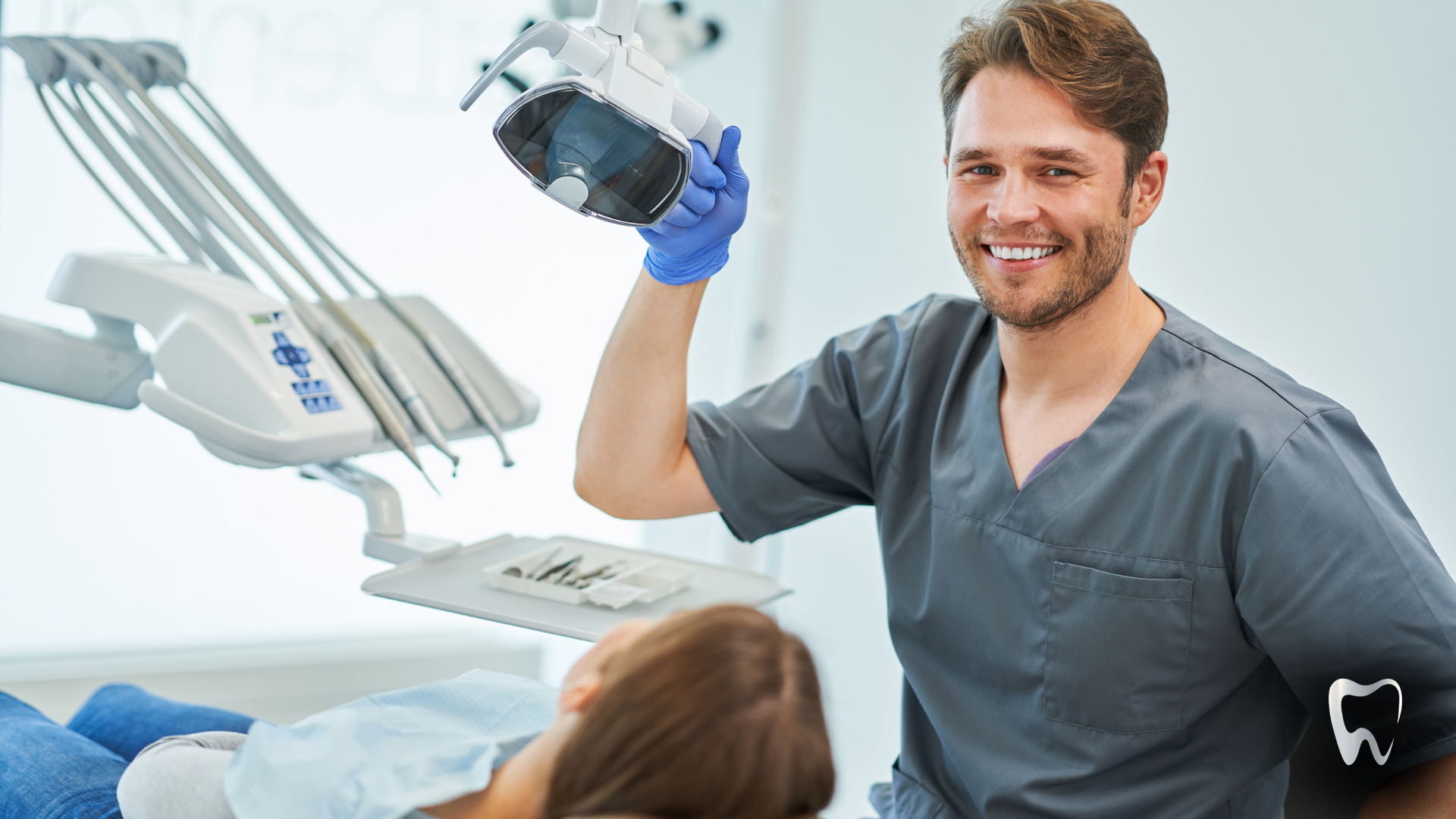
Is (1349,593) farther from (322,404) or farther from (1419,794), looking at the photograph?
(322,404)

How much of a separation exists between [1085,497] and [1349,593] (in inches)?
9.6

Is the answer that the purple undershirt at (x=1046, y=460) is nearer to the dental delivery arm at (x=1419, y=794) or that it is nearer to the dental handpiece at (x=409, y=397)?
the dental delivery arm at (x=1419, y=794)

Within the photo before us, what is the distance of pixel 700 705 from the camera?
66 centimetres

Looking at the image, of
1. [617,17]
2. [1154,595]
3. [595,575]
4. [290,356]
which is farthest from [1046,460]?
[290,356]

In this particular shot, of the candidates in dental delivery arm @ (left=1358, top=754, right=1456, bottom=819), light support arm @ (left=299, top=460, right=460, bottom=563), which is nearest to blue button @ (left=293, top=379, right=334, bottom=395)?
light support arm @ (left=299, top=460, right=460, bottom=563)

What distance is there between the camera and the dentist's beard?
1136 mm

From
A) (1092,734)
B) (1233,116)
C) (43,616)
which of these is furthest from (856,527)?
(43,616)

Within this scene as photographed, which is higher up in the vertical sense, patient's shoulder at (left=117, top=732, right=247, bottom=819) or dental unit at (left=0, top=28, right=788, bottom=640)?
dental unit at (left=0, top=28, right=788, bottom=640)

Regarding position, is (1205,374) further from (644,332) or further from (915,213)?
(915,213)

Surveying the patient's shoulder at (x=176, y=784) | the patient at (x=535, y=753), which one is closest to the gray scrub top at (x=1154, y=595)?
the patient at (x=535, y=753)

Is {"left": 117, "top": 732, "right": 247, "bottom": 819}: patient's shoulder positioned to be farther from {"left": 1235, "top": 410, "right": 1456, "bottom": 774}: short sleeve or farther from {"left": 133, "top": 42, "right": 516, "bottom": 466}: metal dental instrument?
{"left": 1235, "top": 410, "right": 1456, "bottom": 774}: short sleeve

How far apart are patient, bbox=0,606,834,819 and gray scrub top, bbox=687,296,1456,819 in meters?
0.47

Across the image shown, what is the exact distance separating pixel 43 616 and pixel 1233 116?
7.66 ft

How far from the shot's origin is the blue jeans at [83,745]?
1.05m
